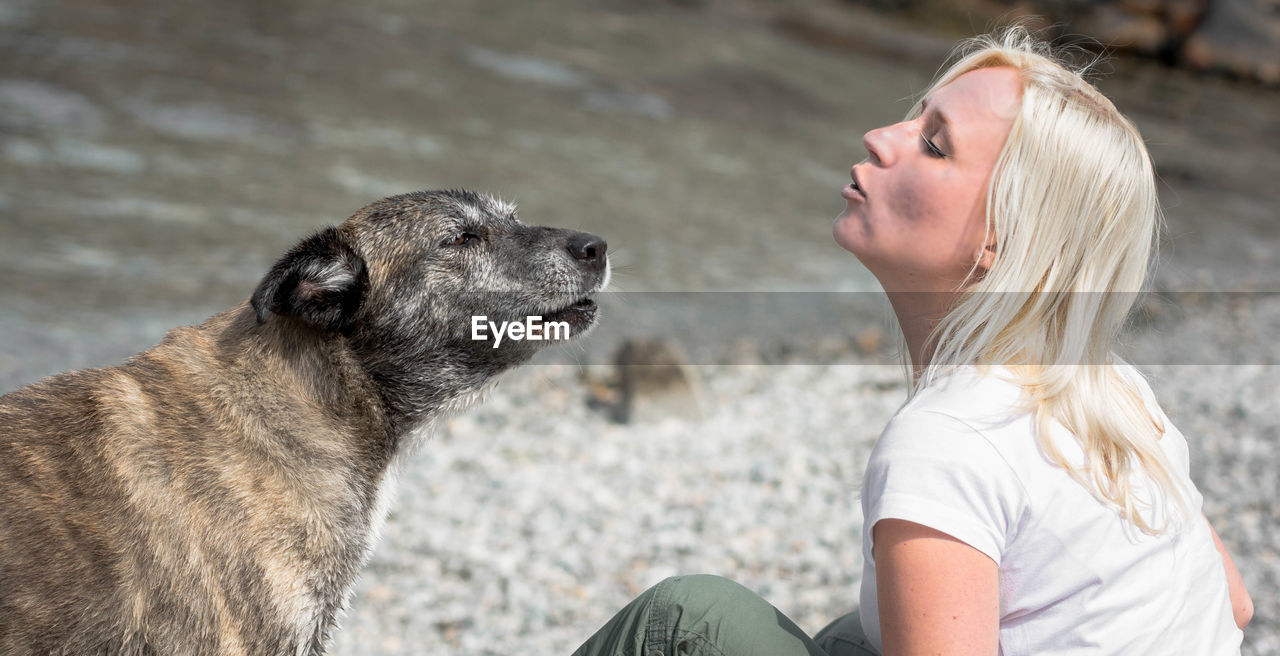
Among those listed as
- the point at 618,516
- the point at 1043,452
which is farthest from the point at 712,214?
the point at 1043,452

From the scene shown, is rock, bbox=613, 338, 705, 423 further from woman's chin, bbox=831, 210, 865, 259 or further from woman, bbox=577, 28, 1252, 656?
woman's chin, bbox=831, 210, 865, 259

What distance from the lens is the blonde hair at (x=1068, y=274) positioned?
2.71 metres

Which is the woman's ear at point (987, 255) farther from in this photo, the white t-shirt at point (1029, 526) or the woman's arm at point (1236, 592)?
the woman's arm at point (1236, 592)

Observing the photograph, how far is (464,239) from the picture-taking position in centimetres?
410

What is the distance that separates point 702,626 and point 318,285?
1.70 meters

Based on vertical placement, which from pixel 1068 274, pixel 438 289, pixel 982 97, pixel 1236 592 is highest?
pixel 982 97

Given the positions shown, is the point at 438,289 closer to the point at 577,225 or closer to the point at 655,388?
the point at 655,388

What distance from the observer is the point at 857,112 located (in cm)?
1980

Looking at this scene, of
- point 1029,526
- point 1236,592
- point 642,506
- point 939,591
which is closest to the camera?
point 939,591

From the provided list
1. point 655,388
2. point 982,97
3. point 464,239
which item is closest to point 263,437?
point 464,239

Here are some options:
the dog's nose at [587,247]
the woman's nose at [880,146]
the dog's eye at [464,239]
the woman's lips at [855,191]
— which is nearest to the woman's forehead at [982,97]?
the woman's nose at [880,146]

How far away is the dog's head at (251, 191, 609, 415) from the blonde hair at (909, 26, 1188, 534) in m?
1.68

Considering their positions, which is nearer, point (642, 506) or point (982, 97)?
point (982, 97)

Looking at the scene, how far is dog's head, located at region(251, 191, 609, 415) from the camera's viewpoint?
3654 millimetres
